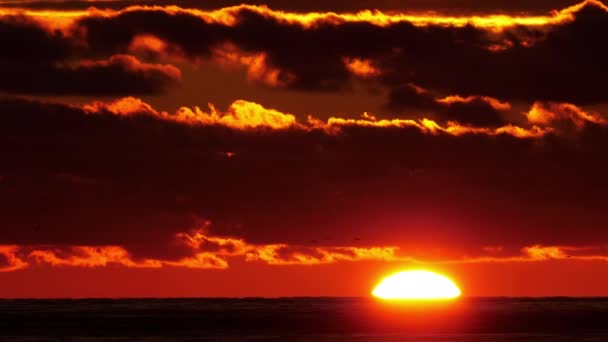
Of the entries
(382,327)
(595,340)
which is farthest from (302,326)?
(595,340)

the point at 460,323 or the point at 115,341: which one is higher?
the point at 460,323

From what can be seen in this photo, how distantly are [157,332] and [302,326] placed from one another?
2405cm

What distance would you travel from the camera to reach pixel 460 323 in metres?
198

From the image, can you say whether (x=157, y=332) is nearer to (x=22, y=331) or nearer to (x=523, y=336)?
(x=22, y=331)

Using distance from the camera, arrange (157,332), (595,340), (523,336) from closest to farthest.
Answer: (595,340), (523,336), (157,332)

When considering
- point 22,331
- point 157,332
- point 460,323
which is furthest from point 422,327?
point 22,331

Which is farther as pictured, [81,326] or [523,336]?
[81,326]

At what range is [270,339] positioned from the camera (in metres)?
149

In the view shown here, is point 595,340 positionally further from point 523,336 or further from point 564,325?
point 564,325

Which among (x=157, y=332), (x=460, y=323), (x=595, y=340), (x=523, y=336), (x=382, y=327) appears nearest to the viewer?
(x=595, y=340)

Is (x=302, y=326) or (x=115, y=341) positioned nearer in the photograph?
(x=115, y=341)

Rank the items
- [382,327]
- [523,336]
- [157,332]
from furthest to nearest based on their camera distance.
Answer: [382,327] → [157,332] → [523,336]

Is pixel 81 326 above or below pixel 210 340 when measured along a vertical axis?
above

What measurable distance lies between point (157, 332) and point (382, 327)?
28.5m
